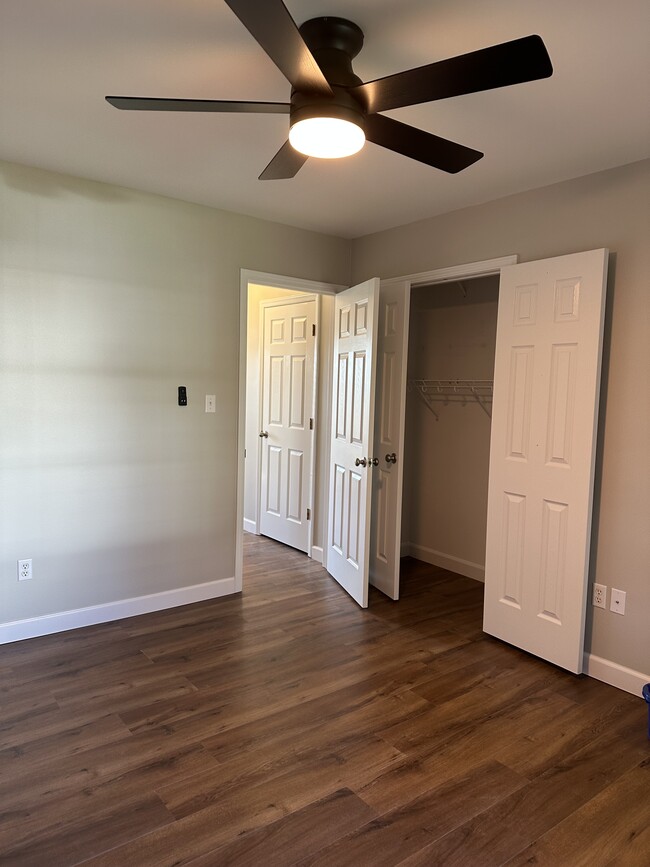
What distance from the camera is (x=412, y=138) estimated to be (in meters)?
1.86

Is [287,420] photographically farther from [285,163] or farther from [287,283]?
[285,163]

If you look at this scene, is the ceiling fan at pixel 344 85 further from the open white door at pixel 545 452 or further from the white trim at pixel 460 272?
the white trim at pixel 460 272

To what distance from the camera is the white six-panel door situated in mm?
4730

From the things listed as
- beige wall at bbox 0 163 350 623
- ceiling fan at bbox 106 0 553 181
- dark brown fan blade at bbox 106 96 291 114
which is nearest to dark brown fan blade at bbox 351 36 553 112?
ceiling fan at bbox 106 0 553 181

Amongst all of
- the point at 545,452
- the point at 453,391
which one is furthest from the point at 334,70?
the point at 453,391

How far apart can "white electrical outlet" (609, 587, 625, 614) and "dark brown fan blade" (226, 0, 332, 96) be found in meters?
2.52

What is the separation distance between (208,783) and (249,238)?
10.1 ft

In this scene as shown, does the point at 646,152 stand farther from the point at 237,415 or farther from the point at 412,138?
the point at 237,415

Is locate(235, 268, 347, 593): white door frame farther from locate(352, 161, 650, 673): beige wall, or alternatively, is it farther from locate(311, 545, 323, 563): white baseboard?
locate(352, 161, 650, 673): beige wall

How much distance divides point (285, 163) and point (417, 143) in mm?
466

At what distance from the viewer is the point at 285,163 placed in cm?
205

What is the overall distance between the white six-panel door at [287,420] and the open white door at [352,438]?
0.47 m

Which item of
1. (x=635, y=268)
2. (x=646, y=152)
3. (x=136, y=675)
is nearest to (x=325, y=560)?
(x=136, y=675)

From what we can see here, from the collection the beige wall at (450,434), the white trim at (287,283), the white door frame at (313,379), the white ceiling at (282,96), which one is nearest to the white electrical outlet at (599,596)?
the beige wall at (450,434)
